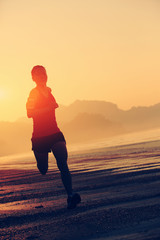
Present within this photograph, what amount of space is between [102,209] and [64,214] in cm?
51

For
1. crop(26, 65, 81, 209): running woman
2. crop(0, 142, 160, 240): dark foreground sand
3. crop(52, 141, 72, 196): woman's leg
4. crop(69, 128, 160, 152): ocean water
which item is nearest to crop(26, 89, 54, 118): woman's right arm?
crop(26, 65, 81, 209): running woman

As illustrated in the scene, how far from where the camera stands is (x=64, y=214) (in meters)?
5.94

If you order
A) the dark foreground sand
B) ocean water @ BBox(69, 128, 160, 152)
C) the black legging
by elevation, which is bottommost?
the dark foreground sand

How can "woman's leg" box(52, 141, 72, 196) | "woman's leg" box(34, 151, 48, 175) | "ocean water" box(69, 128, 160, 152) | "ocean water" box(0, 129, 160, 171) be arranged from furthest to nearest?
1. "ocean water" box(69, 128, 160, 152)
2. "ocean water" box(0, 129, 160, 171)
3. "woman's leg" box(34, 151, 48, 175)
4. "woman's leg" box(52, 141, 72, 196)

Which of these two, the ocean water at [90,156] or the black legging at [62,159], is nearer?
the black legging at [62,159]

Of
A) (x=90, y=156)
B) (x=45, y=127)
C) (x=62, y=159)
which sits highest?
(x=90, y=156)

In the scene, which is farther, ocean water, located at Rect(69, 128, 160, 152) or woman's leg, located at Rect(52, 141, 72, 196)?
ocean water, located at Rect(69, 128, 160, 152)

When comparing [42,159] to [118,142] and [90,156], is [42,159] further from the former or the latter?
[118,142]

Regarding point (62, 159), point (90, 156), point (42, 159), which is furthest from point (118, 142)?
point (62, 159)

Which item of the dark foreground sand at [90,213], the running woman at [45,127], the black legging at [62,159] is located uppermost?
the running woman at [45,127]

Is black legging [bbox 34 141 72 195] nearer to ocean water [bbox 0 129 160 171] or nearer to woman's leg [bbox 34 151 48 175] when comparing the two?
woman's leg [bbox 34 151 48 175]

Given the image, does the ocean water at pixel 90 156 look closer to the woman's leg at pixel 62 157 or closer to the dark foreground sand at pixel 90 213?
the dark foreground sand at pixel 90 213

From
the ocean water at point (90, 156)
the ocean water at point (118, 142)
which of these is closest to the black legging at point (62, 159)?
the ocean water at point (90, 156)

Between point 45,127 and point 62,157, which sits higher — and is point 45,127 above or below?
above
